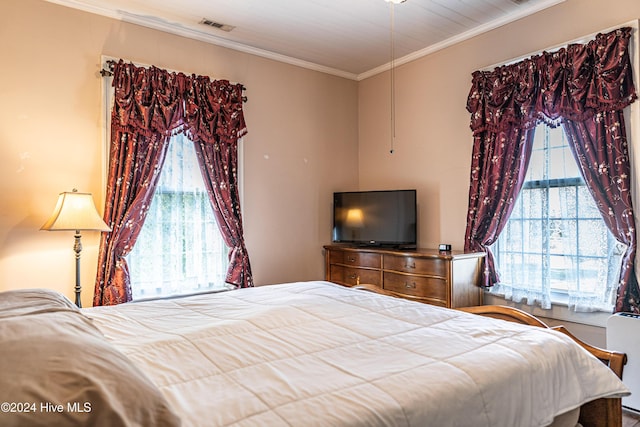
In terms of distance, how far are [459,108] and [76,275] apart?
3592mm

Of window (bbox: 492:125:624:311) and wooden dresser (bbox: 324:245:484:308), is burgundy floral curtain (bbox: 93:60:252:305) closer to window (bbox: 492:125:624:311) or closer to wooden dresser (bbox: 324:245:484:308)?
wooden dresser (bbox: 324:245:484:308)

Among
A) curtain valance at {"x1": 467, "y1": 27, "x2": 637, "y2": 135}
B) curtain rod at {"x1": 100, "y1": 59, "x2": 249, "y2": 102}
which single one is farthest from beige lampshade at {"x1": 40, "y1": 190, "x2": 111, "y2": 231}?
curtain valance at {"x1": 467, "y1": 27, "x2": 637, "y2": 135}

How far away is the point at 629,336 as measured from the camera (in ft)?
8.35

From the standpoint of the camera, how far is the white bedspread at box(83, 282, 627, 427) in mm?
1063

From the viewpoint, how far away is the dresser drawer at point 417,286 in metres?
3.47

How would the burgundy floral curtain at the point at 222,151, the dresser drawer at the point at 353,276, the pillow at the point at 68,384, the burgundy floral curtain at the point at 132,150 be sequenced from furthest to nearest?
the dresser drawer at the point at 353,276 → the burgundy floral curtain at the point at 222,151 → the burgundy floral curtain at the point at 132,150 → the pillow at the point at 68,384

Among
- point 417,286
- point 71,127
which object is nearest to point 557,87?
point 417,286

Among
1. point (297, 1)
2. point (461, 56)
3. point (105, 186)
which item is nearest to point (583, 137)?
point (461, 56)

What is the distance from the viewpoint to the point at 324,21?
3635 millimetres

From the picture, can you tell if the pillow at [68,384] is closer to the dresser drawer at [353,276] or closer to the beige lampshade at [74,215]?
the beige lampshade at [74,215]

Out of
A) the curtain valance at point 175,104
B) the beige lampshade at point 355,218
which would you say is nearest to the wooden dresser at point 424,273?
the beige lampshade at point 355,218

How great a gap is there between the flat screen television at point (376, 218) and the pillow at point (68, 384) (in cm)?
336

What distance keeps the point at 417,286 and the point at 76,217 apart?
2.75 meters

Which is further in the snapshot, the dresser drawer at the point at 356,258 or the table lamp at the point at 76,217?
the dresser drawer at the point at 356,258
